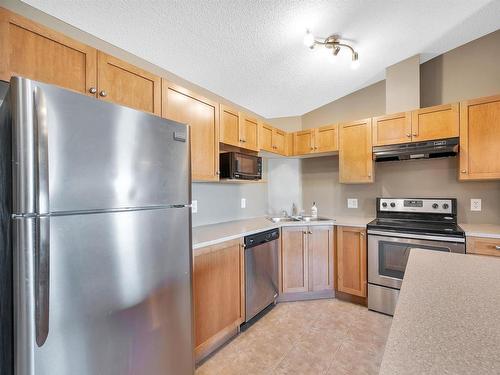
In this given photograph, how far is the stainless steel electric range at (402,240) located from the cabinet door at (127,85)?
2317mm

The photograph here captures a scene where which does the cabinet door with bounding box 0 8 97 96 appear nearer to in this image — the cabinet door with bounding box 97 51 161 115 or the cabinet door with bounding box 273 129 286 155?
the cabinet door with bounding box 97 51 161 115

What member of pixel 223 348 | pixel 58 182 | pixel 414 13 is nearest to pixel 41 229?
pixel 58 182

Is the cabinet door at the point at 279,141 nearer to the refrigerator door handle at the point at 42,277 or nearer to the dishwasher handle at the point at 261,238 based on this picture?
the dishwasher handle at the point at 261,238

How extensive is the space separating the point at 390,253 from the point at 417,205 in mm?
708

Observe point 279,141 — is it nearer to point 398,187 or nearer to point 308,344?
point 398,187

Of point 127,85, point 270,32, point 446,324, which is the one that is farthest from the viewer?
point 270,32

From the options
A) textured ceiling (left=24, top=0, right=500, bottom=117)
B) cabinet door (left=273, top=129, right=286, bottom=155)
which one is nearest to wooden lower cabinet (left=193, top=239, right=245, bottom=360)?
cabinet door (left=273, top=129, right=286, bottom=155)

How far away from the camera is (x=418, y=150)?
94.2 inches

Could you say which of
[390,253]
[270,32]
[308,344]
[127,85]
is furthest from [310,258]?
[127,85]

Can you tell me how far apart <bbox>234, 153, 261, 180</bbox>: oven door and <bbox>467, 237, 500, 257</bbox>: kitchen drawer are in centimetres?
194

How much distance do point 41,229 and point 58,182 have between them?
166 mm

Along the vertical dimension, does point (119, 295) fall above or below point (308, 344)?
above

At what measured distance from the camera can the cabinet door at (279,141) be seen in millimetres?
3035

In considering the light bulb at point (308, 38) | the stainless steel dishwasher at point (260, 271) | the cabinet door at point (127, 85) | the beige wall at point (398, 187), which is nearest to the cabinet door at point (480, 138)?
the beige wall at point (398, 187)
